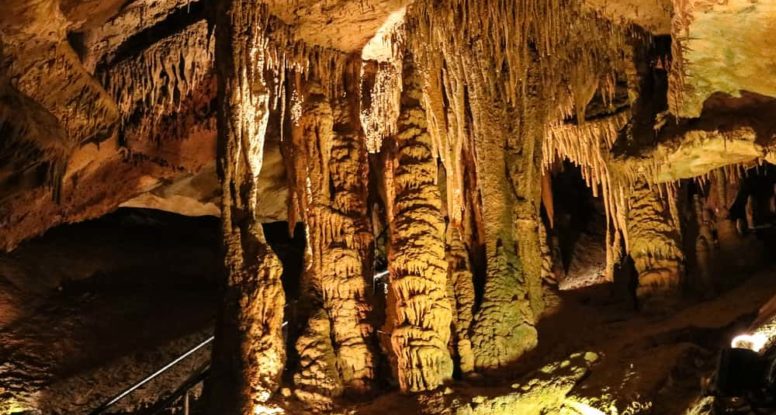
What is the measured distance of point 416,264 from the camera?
8.36 meters

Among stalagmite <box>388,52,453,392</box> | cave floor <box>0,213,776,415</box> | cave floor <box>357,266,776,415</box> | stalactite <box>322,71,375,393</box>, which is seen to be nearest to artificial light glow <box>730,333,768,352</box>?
cave floor <box>357,266,776,415</box>

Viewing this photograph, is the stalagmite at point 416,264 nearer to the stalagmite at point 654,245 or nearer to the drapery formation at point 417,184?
the drapery formation at point 417,184

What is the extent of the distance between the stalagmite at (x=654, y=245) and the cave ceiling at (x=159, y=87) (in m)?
0.39

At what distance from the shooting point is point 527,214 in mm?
9500

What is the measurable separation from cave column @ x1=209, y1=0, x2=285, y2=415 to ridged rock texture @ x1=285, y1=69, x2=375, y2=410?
2.68 feet

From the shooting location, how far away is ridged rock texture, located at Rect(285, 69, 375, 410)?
28.2 feet

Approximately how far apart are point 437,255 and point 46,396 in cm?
742

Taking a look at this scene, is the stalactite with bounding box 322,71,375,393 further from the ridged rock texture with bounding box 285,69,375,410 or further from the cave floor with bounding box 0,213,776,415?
the cave floor with bounding box 0,213,776,415

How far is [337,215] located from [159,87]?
3.88 m

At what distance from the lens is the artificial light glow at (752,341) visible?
6.05 m

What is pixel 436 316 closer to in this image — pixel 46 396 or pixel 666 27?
pixel 666 27

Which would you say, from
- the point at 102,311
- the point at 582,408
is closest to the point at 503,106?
the point at 582,408

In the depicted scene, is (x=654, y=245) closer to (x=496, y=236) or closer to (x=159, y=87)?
(x=496, y=236)

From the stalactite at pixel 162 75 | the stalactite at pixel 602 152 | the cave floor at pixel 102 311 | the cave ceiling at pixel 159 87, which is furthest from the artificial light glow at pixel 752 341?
the cave floor at pixel 102 311
